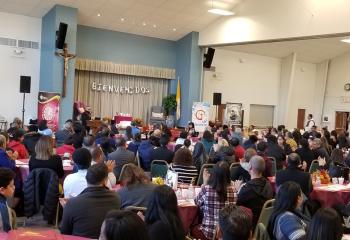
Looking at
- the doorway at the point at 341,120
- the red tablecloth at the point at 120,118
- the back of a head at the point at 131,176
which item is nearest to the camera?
the back of a head at the point at 131,176

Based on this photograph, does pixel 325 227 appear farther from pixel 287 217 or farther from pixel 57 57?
pixel 57 57

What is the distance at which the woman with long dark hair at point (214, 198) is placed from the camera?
161 inches

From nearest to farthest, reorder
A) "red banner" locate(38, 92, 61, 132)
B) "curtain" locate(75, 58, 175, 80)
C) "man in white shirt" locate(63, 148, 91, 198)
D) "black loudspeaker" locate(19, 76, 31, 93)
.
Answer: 1. "man in white shirt" locate(63, 148, 91, 198)
2. "black loudspeaker" locate(19, 76, 31, 93)
3. "red banner" locate(38, 92, 61, 132)
4. "curtain" locate(75, 58, 175, 80)

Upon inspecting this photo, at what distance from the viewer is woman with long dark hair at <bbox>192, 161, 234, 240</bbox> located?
4090mm

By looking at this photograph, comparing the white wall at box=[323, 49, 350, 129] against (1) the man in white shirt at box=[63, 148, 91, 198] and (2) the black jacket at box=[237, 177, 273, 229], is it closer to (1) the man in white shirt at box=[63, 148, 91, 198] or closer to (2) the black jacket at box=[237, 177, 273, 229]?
(2) the black jacket at box=[237, 177, 273, 229]

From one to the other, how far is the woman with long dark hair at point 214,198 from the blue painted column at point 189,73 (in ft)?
39.9

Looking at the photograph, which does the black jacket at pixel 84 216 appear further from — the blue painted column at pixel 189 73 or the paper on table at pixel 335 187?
the blue painted column at pixel 189 73

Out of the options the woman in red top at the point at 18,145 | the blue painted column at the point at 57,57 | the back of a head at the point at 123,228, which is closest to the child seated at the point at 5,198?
the back of a head at the point at 123,228

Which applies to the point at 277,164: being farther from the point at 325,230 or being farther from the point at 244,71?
the point at 244,71

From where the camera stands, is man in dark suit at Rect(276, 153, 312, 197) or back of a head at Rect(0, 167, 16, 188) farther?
man in dark suit at Rect(276, 153, 312, 197)

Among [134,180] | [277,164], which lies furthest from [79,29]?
[134,180]

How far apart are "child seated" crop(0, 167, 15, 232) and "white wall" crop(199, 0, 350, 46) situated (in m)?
10.7

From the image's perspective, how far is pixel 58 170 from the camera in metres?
5.34

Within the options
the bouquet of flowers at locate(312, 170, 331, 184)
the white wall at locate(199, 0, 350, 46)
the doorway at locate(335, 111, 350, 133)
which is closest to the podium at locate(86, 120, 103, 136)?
the white wall at locate(199, 0, 350, 46)
